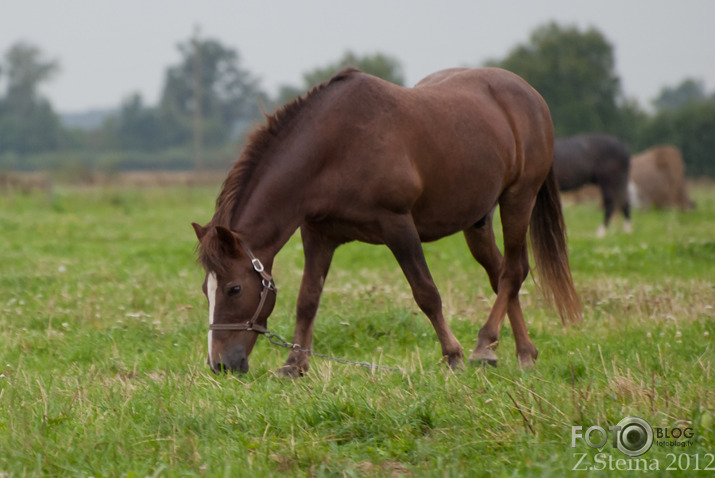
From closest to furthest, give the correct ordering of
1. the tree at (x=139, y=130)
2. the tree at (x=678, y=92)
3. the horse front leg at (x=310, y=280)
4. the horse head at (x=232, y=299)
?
1. the horse head at (x=232, y=299)
2. the horse front leg at (x=310, y=280)
3. the tree at (x=139, y=130)
4. the tree at (x=678, y=92)

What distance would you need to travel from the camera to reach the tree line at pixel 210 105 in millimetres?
48000

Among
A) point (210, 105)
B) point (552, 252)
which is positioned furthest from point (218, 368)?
point (210, 105)

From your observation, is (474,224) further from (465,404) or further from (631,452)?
(631,452)

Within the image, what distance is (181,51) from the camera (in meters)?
71.5

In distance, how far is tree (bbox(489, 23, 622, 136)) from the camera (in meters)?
46.5

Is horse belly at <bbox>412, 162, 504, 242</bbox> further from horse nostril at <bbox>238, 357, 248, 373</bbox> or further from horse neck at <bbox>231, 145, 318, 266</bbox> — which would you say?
horse nostril at <bbox>238, 357, 248, 373</bbox>

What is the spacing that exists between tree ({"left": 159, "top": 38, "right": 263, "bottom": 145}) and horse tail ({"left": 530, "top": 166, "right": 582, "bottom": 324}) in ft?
230

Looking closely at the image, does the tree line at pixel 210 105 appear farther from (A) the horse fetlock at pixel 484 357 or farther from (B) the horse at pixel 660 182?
(A) the horse fetlock at pixel 484 357

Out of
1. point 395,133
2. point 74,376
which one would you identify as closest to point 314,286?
point 395,133

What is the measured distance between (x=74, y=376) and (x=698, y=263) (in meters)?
7.89

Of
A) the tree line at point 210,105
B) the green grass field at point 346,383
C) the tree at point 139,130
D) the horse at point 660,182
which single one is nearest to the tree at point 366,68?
the tree line at point 210,105

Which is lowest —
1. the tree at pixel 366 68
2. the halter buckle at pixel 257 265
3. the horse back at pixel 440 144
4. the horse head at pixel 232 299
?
the horse head at pixel 232 299

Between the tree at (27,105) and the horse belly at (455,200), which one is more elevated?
the tree at (27,105)

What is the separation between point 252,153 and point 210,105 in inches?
2884
